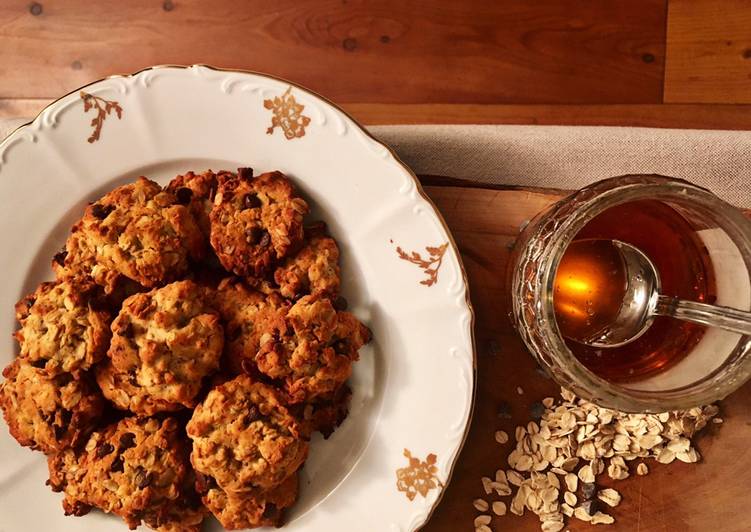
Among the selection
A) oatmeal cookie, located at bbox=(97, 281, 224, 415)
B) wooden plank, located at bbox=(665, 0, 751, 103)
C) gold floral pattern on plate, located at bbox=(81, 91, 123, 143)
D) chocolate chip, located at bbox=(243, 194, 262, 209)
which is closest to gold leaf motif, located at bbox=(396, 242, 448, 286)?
chocolate chip, located at bbox=(243, 194, 262, 209)

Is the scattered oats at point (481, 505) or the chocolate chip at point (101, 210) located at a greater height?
the chocolate chip at point (101, 210)

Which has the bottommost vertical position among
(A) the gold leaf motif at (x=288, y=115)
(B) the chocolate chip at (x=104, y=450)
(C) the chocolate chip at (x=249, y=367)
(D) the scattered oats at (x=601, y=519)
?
(D) the scattered oats at (x=601, y=519)

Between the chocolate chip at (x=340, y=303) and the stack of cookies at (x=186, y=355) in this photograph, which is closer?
the stack of cookies at (x=186, y=355)

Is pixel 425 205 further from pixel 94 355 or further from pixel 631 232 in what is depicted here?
pixel 94 355

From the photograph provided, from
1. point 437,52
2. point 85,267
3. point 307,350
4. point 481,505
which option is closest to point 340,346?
point 307,350

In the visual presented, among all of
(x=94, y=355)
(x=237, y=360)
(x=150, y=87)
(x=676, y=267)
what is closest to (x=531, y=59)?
(x=676, y=267)

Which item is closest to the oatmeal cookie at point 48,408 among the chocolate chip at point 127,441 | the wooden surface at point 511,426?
the chocolate chip at point 127,441

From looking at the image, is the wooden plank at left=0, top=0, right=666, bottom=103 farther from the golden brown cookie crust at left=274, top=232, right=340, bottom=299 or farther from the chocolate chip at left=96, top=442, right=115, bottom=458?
the chocolate chip at left=96, top=442, right=115, bottom=458

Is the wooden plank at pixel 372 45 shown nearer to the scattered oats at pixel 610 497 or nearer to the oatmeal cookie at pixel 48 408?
the oatmeal cookie at pixel 48 408
